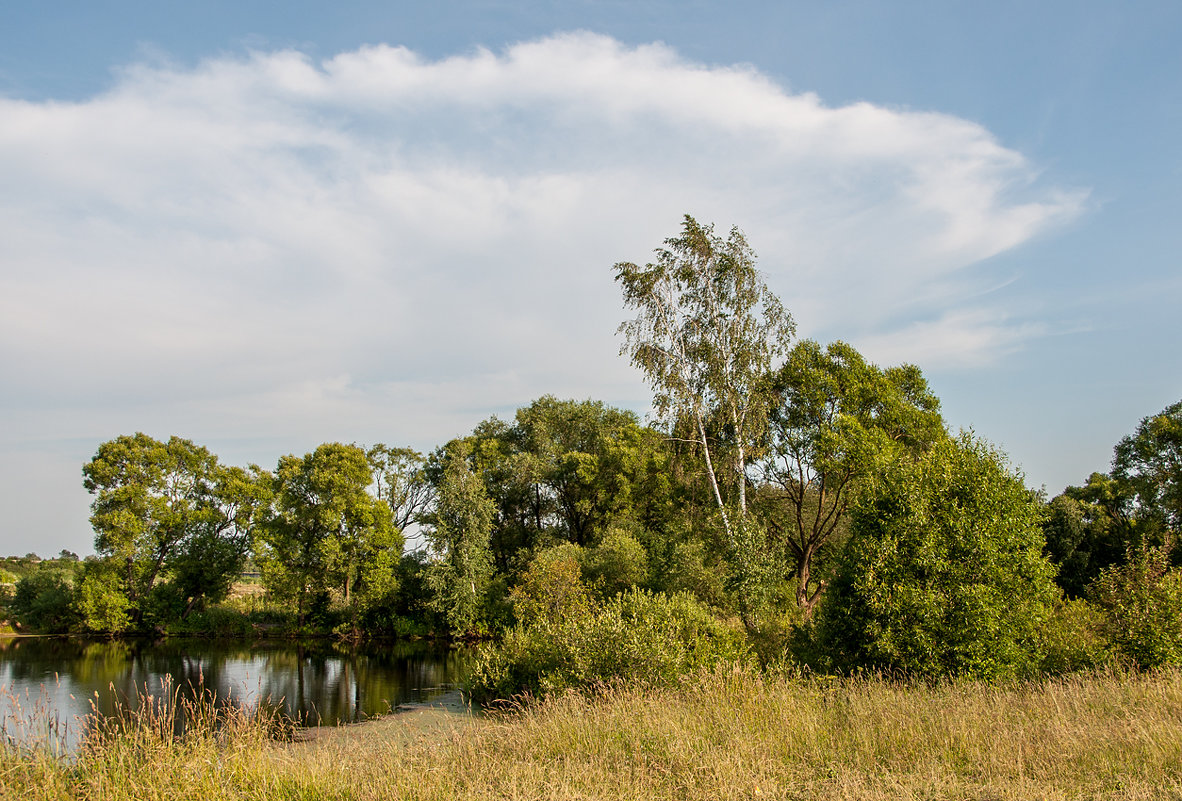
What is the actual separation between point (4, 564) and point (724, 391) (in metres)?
82.8

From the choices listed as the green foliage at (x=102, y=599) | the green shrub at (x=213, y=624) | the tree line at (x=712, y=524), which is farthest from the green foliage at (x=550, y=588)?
the green foliage at (x=102, y=599)

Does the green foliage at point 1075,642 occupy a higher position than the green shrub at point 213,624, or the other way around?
the green foliage at point 1075,642

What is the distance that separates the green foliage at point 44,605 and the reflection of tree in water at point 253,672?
294cm

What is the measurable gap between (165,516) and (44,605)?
880 centimetres

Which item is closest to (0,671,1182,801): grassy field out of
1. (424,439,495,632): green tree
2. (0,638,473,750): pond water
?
(0,638,473,750): pond water

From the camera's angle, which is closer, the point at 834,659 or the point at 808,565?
the point at 834,659

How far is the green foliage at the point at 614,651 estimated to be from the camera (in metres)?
13.9

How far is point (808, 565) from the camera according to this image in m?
32.2

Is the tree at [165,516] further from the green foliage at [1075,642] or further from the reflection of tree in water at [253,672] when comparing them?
the green foliage at [1075,642]

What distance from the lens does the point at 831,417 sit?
94.6ft

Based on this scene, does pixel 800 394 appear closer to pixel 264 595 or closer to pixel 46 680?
pixel 46 680

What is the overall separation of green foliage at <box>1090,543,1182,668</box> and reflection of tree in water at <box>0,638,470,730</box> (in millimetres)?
18402

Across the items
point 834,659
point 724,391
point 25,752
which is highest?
point 724,391

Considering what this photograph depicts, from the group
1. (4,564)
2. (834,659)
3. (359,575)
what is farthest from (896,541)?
(4,564)
